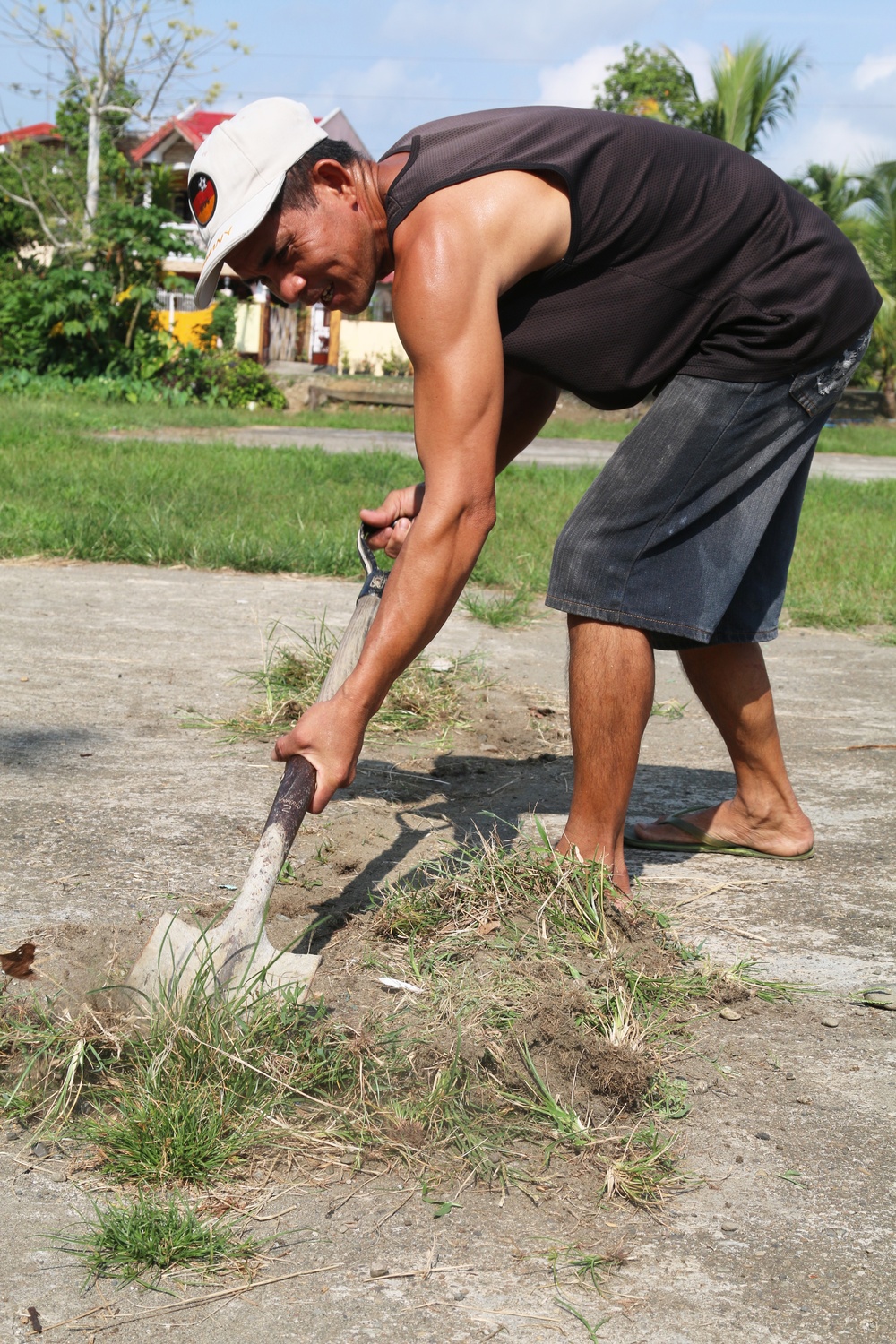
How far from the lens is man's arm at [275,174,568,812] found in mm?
2014

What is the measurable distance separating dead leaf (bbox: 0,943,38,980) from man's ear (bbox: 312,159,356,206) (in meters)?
1.37

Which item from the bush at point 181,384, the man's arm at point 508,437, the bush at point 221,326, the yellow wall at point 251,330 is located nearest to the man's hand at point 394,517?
the man's arm at point 508,437

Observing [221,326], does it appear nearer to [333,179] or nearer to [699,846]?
[699,846]

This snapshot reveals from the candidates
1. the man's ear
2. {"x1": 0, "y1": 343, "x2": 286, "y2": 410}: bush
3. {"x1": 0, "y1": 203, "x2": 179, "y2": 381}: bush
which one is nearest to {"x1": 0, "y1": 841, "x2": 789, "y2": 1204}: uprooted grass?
the man's ear

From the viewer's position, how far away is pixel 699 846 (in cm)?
300

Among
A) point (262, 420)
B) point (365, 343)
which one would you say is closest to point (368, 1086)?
point (262, 420)

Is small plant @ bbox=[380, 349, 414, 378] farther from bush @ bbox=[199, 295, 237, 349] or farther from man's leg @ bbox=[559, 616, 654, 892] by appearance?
man's leg @ bbox=[559, 616, 654, 892]

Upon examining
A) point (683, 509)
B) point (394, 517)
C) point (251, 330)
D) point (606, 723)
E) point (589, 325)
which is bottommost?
point (606, 723)

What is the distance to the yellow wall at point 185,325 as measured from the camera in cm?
1703

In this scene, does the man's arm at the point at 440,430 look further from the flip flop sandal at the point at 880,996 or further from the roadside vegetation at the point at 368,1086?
the flip flop sandal at the point at 880,996

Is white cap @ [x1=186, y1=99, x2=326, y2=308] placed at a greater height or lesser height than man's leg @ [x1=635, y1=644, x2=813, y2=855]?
greater

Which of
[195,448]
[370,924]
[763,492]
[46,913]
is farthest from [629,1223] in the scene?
[195,448]

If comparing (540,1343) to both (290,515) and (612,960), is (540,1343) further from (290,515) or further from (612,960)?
(290,515)

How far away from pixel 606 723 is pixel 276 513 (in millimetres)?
4844
